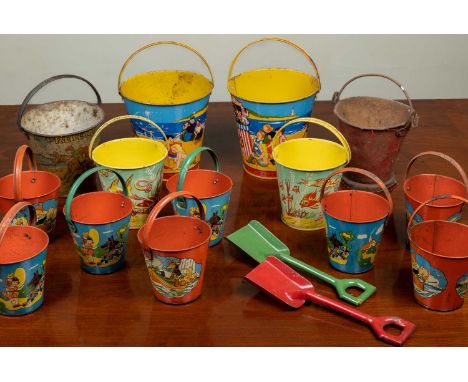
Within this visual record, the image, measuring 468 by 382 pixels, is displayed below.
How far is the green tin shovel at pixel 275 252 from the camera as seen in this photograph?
1824 millimetres

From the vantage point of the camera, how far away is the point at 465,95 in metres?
3.72

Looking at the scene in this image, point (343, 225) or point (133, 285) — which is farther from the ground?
point (343, 225)

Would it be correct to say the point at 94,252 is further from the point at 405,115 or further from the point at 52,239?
the point at 405,115

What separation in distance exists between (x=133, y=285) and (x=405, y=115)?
3.52 feet

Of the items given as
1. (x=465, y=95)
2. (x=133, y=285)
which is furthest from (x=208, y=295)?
(x=465, y=95)

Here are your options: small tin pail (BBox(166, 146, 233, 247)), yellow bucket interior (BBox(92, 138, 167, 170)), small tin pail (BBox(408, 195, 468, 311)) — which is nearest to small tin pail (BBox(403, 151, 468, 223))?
small tin pail (BBox(408, 195, 468, 311))

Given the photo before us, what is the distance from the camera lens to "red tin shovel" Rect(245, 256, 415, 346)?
5.55 ft

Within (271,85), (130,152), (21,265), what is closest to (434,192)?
(271,85)

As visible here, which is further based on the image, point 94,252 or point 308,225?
point 308,225

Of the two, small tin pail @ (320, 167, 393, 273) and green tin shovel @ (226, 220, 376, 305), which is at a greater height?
small tin pail @ (320, 167, 393, 273)

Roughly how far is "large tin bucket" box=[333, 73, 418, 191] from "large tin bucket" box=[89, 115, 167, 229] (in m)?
0.57

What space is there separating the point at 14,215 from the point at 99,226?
8.8 inches

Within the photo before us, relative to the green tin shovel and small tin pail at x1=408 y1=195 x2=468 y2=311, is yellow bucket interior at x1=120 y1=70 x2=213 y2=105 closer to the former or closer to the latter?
the green tin shovel

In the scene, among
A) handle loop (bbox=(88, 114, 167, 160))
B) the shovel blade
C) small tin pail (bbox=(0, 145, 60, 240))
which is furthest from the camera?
handle loop (bbox=(88, 114, 167, 160))
